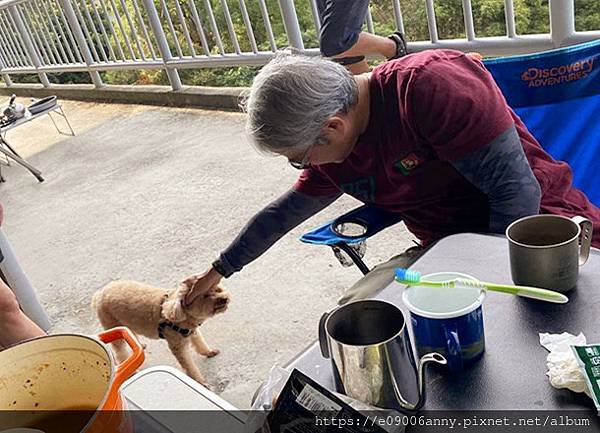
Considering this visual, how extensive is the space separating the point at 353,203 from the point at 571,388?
207 cm

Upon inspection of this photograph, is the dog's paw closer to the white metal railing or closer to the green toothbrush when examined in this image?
the green toothbrush

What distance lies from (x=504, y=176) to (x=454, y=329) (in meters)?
0.55

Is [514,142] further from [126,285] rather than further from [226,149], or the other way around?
[226,149]

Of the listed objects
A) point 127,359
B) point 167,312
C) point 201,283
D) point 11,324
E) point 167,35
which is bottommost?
point 167,312

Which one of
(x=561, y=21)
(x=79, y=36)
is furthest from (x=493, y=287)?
(x=79, y=36)

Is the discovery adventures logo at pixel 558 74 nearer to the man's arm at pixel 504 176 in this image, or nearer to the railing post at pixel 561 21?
the man's arm at pixel 504 176

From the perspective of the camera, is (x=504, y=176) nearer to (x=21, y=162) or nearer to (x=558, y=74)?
(x=558, y=74)

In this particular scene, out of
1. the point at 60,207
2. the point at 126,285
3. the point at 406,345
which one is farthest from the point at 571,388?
the point at 60,207

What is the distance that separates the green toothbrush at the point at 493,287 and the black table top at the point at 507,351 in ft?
0.06

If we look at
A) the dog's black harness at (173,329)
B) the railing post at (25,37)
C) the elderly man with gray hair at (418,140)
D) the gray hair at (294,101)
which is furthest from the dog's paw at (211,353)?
the railing post at (25,37)

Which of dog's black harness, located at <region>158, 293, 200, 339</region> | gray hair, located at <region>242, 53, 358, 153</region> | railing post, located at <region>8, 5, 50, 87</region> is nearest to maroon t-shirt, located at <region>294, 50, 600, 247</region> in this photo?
gray hair, located at <region>242, 53, 358, 153</region>

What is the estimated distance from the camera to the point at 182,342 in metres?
2.06

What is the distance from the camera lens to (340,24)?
7.49 feet

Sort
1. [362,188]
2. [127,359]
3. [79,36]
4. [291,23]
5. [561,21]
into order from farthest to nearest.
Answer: [79,36], [291,23], [561,21], [362,188], [127,359]
